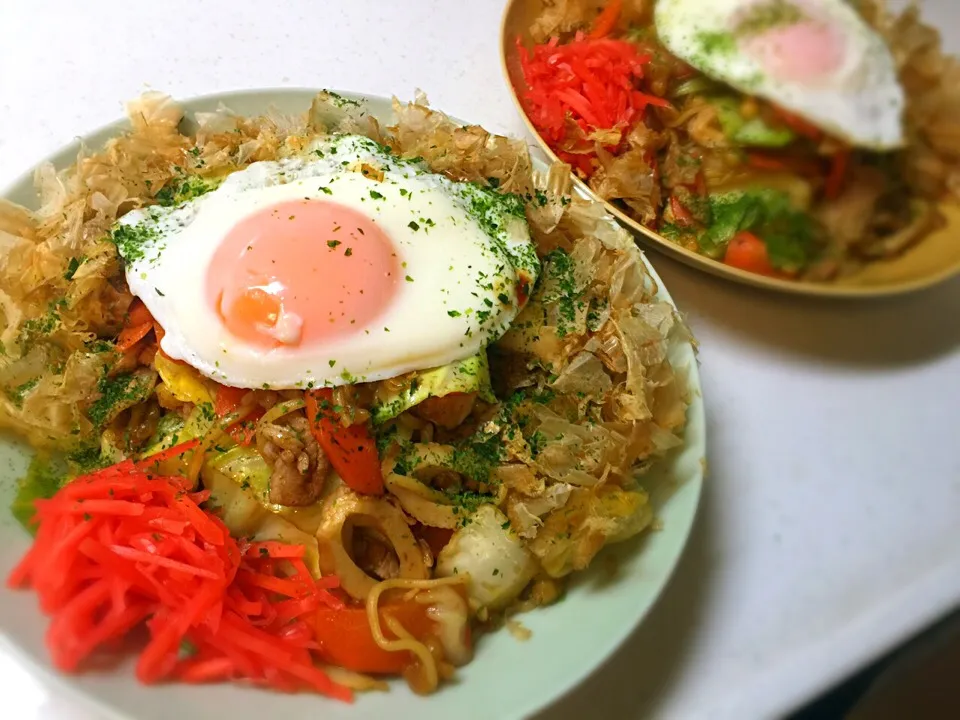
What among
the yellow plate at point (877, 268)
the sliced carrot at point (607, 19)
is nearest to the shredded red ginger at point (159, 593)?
the yellow plate at point (877, 268)

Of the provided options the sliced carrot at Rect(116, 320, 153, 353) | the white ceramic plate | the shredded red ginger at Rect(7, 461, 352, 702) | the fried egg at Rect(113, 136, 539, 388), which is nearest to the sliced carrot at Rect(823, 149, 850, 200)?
the white ceramic plate

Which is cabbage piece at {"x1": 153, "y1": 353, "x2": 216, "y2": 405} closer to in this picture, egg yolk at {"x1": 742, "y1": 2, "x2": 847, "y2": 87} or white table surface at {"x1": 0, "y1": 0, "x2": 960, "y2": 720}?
white table surface at {"x1": 0, "y1": 0, "x2": 960, "y2": 720}

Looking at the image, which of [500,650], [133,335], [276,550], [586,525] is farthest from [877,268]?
[133,335]

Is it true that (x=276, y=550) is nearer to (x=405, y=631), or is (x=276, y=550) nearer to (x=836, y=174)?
(x=405, y=631)

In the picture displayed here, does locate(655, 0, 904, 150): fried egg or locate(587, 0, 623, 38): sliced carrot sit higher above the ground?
locate(655, 0, 904, 150): fried egg

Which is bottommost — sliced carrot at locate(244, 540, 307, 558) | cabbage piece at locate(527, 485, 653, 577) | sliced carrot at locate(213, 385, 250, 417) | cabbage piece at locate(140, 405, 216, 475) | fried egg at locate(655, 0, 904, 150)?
sliced carrot at locate(244, 540, 307, 558)
